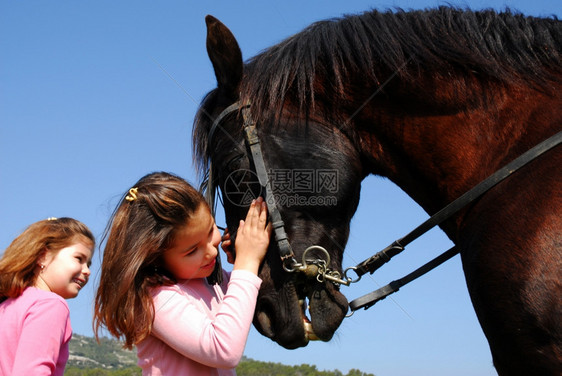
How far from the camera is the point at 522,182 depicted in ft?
8.24

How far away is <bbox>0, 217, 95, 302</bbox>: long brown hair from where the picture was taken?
2990 millimetres

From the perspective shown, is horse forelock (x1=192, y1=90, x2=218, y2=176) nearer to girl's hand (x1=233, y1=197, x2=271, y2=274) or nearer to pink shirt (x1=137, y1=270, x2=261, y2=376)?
girl's hand (x1=233, y1=197, x2=271, y2=274)

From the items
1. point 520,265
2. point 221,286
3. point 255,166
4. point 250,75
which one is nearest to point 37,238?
point 221,286

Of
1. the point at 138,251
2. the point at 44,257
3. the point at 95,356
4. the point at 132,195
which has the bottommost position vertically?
the point at 95,356

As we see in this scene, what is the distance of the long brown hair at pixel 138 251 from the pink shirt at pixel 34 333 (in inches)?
8.9

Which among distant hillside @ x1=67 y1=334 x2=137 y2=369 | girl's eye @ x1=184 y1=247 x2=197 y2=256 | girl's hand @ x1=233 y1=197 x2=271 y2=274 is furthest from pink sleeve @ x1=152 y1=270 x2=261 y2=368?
distant hillside @ x1=67 y1=334 x2=137 y2=369

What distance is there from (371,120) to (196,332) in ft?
4.60

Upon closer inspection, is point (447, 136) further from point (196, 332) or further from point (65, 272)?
point (65, 272)

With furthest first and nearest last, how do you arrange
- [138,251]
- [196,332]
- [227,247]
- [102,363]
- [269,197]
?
[102,363] < [227,247] < [269,197] < [138,251] < [196,332]

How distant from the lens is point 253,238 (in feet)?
9.55

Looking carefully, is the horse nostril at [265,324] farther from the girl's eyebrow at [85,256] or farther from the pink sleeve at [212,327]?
the girl's eyebrow at [85,256]

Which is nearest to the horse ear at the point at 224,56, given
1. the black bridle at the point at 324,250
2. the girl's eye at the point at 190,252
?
the black bridle at the point at 324,250

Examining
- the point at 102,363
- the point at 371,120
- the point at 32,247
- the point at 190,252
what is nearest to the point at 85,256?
the point at 32,247

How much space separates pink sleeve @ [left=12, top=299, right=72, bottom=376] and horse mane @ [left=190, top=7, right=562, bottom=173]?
1.42 metres
